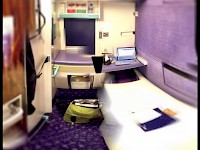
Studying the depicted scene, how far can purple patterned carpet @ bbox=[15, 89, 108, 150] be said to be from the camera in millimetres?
527

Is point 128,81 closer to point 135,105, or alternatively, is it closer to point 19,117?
point 135,105

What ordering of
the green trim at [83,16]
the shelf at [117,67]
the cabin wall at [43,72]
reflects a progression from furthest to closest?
the shelf at [117,67]
the green trim at [83,16]
the cabin wall at [43,72]

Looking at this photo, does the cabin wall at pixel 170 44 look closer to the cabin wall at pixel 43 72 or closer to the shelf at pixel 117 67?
the shelf at pixel 117 67

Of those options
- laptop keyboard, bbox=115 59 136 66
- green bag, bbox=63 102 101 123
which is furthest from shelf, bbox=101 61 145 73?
green bag, bbox=63 102 101 123

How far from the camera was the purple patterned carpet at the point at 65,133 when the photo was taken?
53 centimetres

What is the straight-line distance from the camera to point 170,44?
27.2 inches

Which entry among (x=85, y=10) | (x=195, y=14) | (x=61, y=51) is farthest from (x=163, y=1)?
(x=61, y=51)

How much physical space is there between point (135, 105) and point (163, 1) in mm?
363

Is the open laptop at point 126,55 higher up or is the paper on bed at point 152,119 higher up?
the open laptop at point 126,55

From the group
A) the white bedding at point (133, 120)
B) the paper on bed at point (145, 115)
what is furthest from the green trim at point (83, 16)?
the paper on bed at point (145, 115)

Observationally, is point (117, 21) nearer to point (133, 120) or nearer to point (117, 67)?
point (117, 67)

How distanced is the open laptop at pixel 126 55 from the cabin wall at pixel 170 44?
0.9 inches

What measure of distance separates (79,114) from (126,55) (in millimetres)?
237

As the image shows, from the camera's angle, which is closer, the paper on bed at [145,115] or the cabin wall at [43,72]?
the cabin wall at [43,72]
